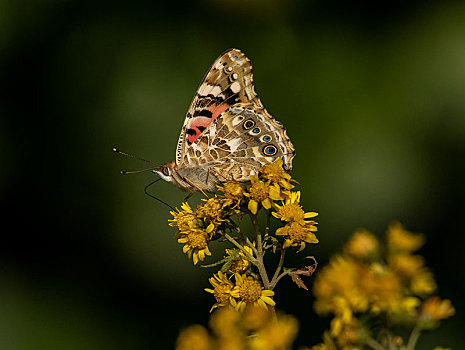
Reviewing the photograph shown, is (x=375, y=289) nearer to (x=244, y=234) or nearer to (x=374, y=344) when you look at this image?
(x=374, y=344)

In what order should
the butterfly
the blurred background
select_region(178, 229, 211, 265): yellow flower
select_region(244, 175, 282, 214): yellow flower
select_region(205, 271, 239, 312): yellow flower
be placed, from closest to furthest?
select_region(205, 271, 239, 312): yellow flower
select_region(244, 175, 282, 214): yellow flower
select_region(178, 229, 211, 265): yellow flower
the butterfly
the blurred background

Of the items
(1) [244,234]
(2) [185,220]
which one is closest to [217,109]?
(2) [185,220]

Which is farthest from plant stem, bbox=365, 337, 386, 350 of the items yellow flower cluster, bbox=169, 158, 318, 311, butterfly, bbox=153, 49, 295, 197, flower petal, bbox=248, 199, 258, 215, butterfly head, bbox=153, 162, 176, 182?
butterfly head, bbox=153, 162, 176, 182

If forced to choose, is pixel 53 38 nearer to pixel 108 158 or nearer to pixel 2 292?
pixel 108 158

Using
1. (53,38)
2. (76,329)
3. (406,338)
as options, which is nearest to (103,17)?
(53,38)

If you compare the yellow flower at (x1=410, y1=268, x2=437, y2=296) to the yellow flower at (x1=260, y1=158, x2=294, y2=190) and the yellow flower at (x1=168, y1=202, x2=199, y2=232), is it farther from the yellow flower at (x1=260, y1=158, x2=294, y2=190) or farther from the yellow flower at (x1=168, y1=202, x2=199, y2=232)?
the yellow flower at (x1=168, y1=202, x2=199, y2=232)

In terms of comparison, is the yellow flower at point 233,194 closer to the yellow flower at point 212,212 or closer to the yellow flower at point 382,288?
the yellow flower at point 212,212

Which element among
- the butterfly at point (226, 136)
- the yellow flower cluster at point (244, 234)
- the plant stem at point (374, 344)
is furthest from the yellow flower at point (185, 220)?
the plant stem at point (374, 344)
